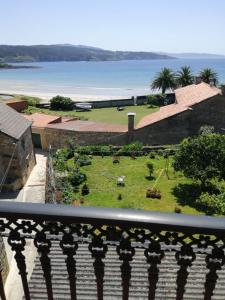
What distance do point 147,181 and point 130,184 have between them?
1.36 meters

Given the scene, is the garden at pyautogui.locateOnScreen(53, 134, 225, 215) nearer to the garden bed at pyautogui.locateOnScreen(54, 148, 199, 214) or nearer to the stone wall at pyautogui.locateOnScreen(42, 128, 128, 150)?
the garden bed at pyautogui.locateOnScreen(54, 148, 199, 214)

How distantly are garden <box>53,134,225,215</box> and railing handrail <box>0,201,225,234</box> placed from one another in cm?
1395

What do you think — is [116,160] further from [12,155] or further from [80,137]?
[12,155]

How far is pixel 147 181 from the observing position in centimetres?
2356

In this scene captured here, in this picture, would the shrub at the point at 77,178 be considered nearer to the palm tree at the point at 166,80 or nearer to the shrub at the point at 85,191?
the shrub at the point at 85,191

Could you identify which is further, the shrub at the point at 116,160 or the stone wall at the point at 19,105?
the stone wall at the point at 19,105

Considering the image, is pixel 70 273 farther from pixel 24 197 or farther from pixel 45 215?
pixel 24 197

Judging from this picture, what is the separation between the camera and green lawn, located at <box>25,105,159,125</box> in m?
47.6

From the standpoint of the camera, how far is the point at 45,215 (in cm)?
248

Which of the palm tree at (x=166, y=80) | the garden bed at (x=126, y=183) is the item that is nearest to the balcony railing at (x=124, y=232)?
the garden bed at (x=126, y=183)

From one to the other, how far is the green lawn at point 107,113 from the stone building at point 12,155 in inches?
884

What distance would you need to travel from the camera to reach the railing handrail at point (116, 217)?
2314 mm

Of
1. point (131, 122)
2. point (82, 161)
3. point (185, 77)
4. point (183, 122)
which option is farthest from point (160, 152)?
point (185, 77)

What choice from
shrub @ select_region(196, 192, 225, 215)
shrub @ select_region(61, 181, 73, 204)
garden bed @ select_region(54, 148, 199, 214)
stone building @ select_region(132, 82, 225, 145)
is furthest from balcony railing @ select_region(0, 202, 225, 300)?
stone building @ select_region(132, 82, 225, 145)
